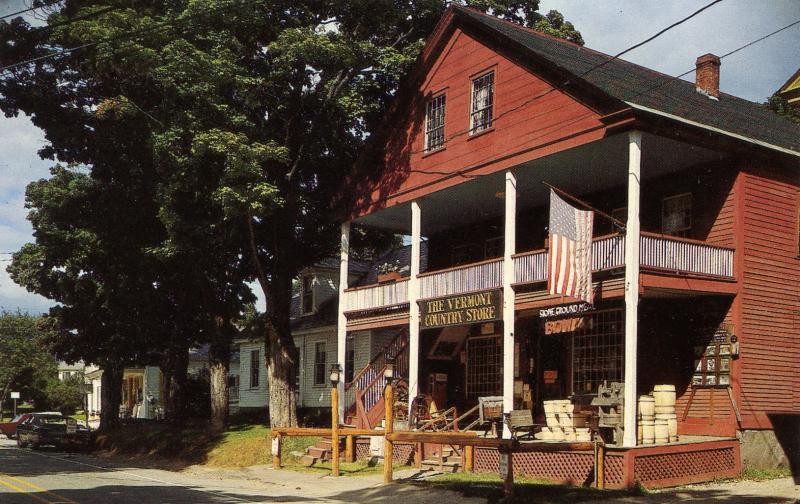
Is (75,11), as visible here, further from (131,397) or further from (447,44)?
(131,397)

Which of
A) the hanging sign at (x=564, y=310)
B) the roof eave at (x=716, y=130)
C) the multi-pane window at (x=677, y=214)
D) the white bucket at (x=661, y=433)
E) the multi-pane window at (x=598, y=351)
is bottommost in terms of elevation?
the white bucket at (x=661, y=433)

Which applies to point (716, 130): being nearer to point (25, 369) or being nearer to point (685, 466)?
point (685, 466)

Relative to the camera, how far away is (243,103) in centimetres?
2666

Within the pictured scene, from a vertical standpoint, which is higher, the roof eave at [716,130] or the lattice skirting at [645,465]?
the roof eave at [716,130]

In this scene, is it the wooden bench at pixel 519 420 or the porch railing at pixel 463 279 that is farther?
the porch railing at pixel 463 279

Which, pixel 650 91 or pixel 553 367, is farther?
pixel 553 367

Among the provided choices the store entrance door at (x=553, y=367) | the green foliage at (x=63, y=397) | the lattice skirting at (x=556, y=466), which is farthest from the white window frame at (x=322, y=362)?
the green foliage at (x=63, y=397)

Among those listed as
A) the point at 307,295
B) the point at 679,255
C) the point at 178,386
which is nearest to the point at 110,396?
the point at 178,386

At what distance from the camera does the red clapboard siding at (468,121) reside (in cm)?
2081

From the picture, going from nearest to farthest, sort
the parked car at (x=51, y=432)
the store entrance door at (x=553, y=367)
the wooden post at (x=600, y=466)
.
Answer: the wooden post at (x=600, y=466) → the store entrance door at (x=553, y=367) → the parked car at (x=51, y=432)

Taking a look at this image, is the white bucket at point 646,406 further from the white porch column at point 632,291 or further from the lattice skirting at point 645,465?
the lattice skirting at point 645,465

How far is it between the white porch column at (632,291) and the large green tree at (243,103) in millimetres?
10211

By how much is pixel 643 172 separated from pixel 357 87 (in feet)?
30.6

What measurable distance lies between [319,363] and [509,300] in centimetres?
1808
